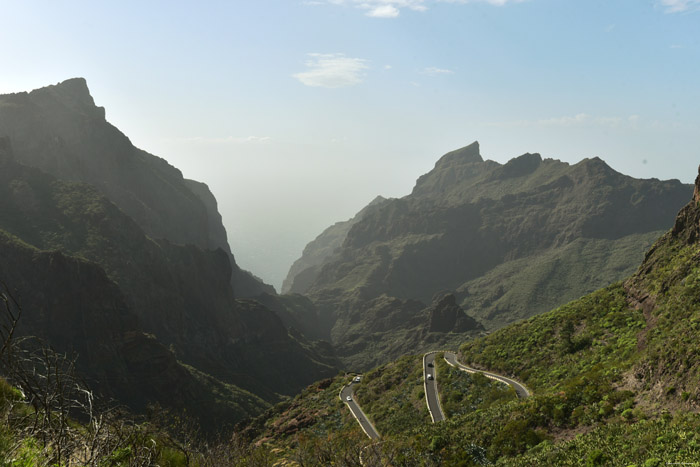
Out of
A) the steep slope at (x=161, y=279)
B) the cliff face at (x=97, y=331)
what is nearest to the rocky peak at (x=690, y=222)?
the cliff face at (x=97, y=331)

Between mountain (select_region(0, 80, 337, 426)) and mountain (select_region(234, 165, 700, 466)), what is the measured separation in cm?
2691

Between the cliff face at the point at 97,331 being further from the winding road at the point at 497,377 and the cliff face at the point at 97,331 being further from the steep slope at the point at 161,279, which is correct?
the winding road at the point at 497,377

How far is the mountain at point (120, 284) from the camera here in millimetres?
80438

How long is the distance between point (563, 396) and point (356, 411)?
98.0 feet

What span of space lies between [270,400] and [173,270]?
51.0 metres

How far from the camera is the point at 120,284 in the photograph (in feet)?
343

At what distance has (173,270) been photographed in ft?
432

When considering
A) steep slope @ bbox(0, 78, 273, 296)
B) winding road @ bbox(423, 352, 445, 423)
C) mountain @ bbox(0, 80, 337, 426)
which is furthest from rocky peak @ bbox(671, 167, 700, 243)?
steep slope @ bbox(0, 78, 273, 296)

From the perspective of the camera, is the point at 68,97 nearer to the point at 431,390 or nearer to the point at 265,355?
the point at 265,355

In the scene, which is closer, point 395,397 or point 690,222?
point 690,222

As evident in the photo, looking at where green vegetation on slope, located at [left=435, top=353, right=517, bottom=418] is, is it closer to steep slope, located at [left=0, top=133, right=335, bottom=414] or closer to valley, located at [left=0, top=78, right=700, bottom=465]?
valley, located at [left=0, top=78, right=700, bottom=465]

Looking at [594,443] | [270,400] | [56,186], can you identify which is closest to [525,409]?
[594,443]

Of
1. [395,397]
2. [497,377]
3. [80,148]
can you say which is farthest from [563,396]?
[80,148]

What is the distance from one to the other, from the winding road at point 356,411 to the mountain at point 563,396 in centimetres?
66
